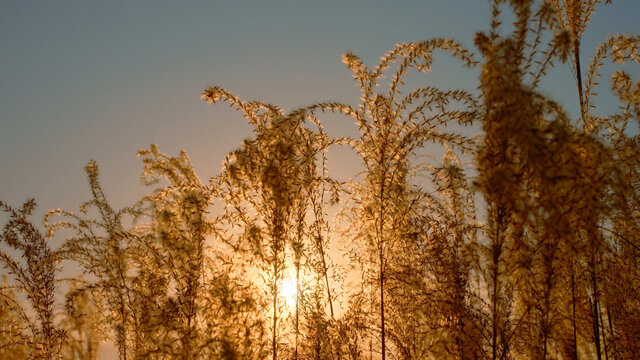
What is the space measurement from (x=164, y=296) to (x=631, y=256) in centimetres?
405

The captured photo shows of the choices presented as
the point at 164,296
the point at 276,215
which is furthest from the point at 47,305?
the point at 276,215

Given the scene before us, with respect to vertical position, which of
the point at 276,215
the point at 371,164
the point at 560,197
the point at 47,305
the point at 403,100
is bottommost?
the point at 47,305

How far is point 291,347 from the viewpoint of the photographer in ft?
11.8

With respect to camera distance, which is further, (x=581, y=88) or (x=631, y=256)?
(x=631, y=256)

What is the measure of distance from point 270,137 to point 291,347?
5.41ft

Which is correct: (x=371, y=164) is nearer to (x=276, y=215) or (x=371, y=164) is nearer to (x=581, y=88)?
(x=276, y=215)

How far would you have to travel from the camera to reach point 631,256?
4.06 m

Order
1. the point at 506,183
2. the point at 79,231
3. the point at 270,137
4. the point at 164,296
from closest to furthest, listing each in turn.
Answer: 1. the point at 506,183
2. the point at 270,137
3. the point at 164,296
4. the point at 79,231

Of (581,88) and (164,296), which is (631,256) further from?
(164,296)

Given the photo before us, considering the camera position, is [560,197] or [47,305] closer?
[560,197]

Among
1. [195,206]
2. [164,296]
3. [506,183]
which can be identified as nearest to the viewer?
[506,183]

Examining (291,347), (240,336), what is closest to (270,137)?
(240,336)

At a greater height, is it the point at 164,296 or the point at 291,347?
the point at 164,296

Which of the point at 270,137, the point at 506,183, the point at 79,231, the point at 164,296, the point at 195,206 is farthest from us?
the point at 79,231
